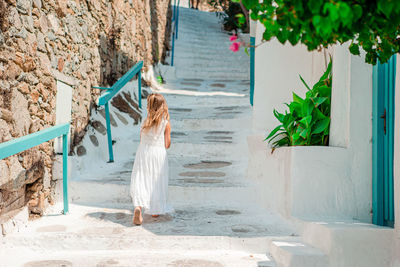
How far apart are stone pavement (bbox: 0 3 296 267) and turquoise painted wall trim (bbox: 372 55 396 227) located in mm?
620

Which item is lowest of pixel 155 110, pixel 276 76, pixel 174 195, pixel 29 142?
pixel 174 195

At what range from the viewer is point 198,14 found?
14742mm

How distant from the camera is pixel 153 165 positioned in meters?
3.39

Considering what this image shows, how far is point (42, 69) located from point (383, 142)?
106 inches

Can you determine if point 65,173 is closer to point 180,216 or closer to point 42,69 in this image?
point 42,69

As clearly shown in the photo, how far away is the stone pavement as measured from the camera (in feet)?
8.59

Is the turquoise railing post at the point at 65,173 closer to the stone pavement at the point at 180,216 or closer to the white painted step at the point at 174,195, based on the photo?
the stone pavement at the point at 180,216

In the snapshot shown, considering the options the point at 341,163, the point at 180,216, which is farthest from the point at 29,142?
the point at 341,163

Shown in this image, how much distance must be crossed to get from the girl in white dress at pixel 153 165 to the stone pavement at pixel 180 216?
15 centimetres

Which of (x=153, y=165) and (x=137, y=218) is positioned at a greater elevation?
(x=153, y=165)

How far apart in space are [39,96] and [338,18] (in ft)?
9.25

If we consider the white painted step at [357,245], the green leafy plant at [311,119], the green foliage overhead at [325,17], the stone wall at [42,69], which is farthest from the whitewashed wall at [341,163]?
the stone wall at [42,69]

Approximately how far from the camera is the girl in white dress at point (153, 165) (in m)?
3.34

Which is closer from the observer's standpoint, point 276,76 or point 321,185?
point 321,185
